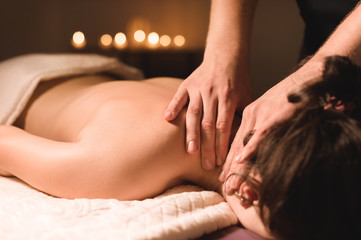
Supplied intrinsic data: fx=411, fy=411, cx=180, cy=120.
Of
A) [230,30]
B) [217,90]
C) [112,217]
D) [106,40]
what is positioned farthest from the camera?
[106,40]

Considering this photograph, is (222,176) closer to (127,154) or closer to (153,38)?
(127,154)

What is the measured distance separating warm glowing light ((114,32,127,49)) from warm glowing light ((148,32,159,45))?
0.17 meters

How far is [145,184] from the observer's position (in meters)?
0.99

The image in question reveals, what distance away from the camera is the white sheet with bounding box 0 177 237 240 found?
31.8 inches

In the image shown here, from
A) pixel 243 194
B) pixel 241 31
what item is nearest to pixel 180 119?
pixel 243 194

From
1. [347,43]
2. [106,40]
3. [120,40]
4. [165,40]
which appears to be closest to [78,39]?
[106,40]

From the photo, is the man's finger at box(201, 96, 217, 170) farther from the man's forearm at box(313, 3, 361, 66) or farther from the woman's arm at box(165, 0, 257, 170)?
the man's forearm at box(313, 3, 361, 66)

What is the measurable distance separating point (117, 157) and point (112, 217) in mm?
157

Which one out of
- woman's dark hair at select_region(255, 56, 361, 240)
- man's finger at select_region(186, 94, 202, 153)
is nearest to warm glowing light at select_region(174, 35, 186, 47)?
man's finger at select_region(186, 94, 202, 153)

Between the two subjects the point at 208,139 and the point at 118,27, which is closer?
the point at 208,139

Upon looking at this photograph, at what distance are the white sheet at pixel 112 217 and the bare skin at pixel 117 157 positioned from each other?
0.04 metres

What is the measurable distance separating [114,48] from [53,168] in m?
1.84

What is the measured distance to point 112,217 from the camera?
85 cm

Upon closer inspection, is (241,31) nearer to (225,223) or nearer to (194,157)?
(194,157)
